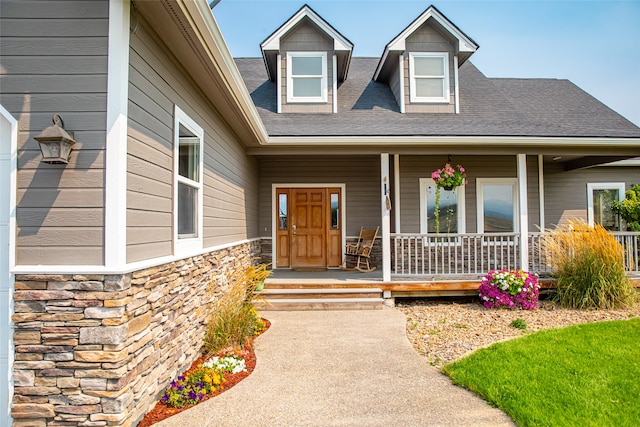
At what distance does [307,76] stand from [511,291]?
6179 mm

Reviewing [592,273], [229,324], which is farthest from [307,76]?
[592,273]

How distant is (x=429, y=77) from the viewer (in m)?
8.27

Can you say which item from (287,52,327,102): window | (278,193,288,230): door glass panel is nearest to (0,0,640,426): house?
(287,52,327,102): window

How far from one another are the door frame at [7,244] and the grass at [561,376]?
11.9 ft

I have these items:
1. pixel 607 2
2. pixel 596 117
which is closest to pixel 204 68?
pixel 596 117

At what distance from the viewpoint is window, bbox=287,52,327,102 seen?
816 cm

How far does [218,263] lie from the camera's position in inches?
193

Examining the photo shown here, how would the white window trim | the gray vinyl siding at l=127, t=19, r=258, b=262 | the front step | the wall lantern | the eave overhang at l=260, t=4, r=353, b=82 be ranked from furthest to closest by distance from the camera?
the eave overhang at l=260, t=4, r=353, b=82 → the front step → the white window trim → the gray vinyl siding at l=127, t=19, r=258, b=262 → the wall lantern

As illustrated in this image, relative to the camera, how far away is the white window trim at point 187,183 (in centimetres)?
347

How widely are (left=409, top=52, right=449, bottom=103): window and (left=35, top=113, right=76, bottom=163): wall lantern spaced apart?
7.33 metres

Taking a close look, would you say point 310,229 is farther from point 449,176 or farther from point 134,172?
point 134,172

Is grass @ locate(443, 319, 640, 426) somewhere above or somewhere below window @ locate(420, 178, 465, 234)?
below

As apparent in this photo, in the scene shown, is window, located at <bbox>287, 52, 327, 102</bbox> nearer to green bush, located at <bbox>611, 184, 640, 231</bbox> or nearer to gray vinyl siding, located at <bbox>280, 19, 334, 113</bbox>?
gray vinyl siding, located at <bbox>280, 19, 334, 113</bbox>

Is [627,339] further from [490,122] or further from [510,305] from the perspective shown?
[490,122]
